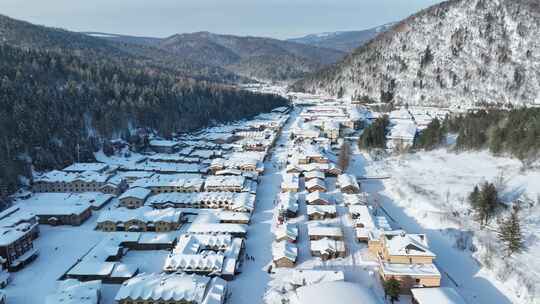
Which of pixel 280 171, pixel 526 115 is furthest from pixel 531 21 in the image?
pixel 280 171

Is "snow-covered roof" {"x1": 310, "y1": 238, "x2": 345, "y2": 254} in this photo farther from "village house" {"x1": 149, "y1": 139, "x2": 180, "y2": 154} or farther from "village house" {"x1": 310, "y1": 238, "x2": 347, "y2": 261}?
"village house" {"x1": 149, "y1": 139, "x2": 180, "y2": 154}

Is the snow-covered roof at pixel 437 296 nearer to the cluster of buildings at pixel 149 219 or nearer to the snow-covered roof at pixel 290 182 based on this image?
the cluster of buildings at pixel 149 219

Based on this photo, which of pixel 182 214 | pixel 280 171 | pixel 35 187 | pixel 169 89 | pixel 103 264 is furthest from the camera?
pixel 169 89

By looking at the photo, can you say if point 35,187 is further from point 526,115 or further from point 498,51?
point 498,51

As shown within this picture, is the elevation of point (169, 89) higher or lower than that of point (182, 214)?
higher

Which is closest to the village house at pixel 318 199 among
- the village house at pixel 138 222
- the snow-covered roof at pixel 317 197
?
the snow-covered roof at pixel 317 197

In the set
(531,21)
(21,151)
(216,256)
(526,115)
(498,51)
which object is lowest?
(216,256)

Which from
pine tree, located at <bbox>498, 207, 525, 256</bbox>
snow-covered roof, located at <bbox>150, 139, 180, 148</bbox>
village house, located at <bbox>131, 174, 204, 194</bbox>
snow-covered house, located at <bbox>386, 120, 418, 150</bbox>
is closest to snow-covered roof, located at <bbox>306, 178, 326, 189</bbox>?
village house, located at <bbox>131, 174, 204, 194</bbox>

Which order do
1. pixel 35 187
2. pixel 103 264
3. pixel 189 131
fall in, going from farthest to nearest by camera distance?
pixel 189 131 → pixel 35 187 → pixel 103 264
